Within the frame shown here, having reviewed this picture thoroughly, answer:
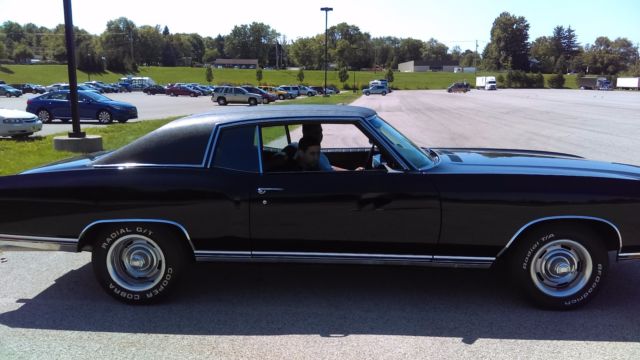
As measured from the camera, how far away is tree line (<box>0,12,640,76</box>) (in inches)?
5723

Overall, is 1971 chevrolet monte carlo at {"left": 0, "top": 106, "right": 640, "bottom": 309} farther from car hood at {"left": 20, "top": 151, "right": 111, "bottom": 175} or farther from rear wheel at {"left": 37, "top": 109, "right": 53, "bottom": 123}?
rear wheel at {"left": 37, "top": 109, "right": 53, "bottom": 123}

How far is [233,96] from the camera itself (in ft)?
139

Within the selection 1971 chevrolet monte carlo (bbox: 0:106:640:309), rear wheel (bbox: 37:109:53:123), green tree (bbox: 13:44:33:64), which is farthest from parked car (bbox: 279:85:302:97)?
green tree (bbox: 13:44:33:64)

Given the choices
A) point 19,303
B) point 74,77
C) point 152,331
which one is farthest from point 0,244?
point 74,77

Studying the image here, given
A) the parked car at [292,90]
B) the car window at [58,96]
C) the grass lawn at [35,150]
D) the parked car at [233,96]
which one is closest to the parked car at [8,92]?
the parked car at [233,96]

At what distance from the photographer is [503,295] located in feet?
13.2

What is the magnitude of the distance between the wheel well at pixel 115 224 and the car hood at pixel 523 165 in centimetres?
A: 195

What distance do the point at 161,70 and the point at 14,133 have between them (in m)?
124

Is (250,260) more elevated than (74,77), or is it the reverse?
(74,77)

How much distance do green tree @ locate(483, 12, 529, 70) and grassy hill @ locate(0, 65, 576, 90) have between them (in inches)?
1179

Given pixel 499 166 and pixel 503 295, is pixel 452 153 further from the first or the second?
pixel 503 295

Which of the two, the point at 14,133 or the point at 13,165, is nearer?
the point at 13,165

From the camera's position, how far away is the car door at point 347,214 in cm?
367

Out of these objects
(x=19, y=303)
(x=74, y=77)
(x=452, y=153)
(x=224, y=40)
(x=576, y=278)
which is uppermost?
(x=224, y=40)
